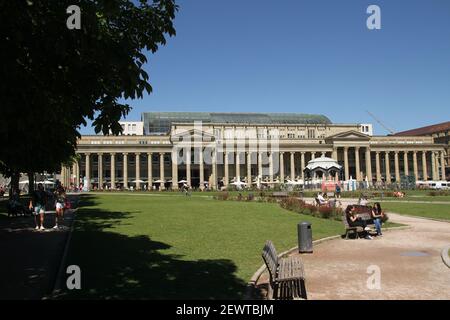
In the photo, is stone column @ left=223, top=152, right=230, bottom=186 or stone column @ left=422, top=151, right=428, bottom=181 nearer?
stone column @ left=223, top=152, right=230, bottom=186

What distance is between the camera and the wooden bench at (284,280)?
8.22 m

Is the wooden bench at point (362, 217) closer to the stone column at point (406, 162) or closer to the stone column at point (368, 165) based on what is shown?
the stone column at point (368, 165)

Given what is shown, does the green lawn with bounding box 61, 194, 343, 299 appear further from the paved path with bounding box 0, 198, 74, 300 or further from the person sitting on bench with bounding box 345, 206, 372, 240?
the person sitting on bench with bounding box 345, 206, 372, 240

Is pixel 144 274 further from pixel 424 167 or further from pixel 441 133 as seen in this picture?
pixel 441 133

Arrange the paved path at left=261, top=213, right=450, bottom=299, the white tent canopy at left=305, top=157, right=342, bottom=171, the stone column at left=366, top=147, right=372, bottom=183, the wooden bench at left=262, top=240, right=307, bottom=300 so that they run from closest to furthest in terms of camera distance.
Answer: the wooden bench at left=262, top=240, right=307, bottom=300 → the paved path at left=261, top=213, right=450, bottom=299 → the white tent canopy at left=305, top=157, right=342, bottom=171 → the stone column at left=366, top=147, right=372, bottom=183

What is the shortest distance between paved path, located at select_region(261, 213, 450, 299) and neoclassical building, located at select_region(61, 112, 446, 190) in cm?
9202

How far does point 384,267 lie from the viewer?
443 inches

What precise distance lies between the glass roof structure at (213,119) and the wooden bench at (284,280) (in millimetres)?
113846

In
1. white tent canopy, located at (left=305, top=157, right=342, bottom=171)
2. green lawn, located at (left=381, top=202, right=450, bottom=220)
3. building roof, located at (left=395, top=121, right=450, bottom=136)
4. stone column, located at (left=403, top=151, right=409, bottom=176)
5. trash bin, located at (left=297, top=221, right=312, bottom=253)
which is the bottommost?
green lawn, located at (left=381, top=202, right=450, bottom=220)

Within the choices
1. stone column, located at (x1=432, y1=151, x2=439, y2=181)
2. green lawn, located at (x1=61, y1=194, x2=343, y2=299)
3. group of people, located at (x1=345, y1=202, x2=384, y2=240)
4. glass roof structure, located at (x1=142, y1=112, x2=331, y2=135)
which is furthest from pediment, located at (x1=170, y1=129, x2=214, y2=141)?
group of people, located at (x1=345, y1=202, x2=384, y2=240)

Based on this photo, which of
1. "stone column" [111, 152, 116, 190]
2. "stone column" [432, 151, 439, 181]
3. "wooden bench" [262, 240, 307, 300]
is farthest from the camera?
"stone column" [432, 151, 439, 181]

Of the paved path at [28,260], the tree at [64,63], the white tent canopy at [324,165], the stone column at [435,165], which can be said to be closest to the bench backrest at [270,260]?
the tree at [64,63]

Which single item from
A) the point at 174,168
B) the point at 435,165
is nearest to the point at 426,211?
the point at 174,168

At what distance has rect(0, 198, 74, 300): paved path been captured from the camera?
909 centimetres
